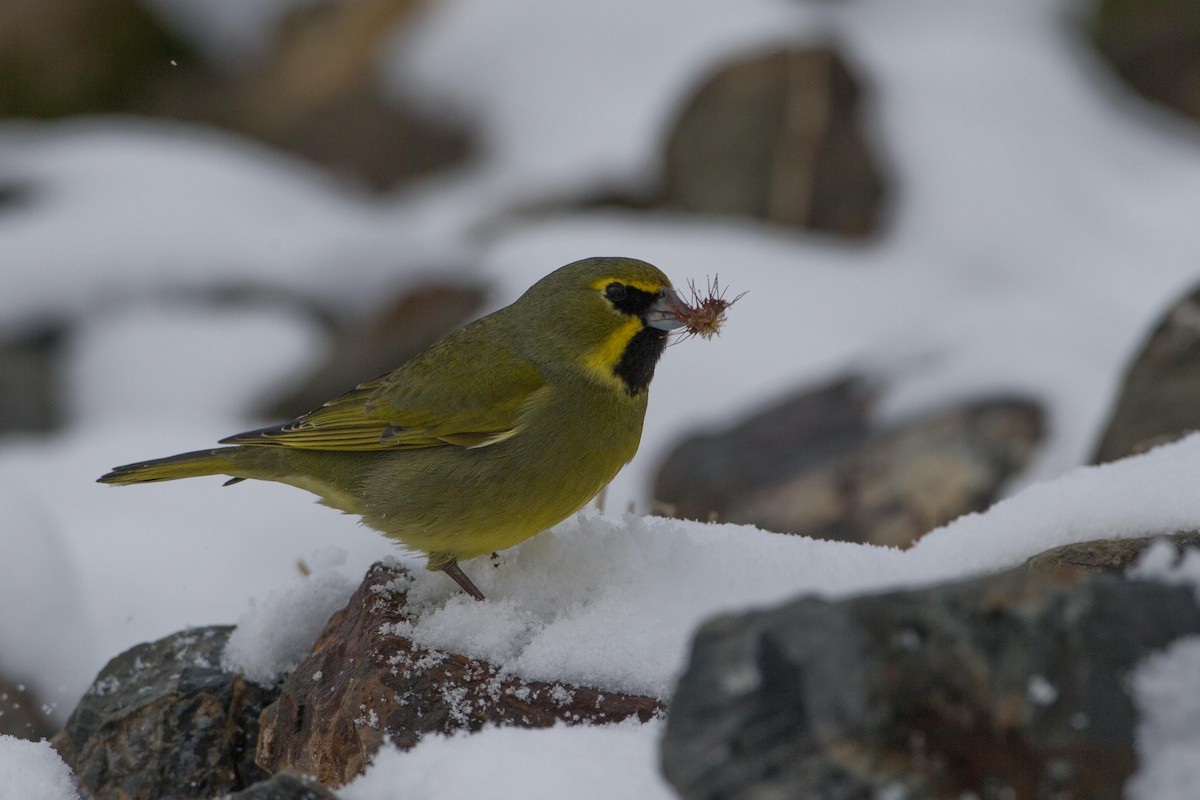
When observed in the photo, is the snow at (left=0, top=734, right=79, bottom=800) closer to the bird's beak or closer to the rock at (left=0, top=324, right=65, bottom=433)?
the bird's beak

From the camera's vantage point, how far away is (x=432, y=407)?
15.6 feet

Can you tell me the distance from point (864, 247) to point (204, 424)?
16.3ft

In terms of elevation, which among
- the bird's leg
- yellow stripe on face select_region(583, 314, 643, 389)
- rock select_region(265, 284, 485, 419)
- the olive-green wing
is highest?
rock select_region(265, 284, 485, 419)

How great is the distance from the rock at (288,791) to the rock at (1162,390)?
3.84 m

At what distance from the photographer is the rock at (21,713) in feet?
16.6

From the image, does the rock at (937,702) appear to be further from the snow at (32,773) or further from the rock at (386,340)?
the rock at (386,340)

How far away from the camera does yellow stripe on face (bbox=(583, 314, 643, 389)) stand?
461 centimetres

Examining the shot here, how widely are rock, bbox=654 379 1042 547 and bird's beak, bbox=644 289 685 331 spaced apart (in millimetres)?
2169

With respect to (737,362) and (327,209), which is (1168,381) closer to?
(737,362)

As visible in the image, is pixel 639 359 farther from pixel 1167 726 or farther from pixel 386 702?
pixel 1167 726

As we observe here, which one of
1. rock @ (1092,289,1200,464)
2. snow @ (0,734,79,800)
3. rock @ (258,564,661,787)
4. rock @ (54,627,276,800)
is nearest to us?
rock @ (258,564,661,787)

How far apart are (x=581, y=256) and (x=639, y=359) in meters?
5.43

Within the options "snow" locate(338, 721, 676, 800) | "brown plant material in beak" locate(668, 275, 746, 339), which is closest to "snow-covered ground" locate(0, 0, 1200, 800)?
"snow" locate(338, 721, 676, 800)

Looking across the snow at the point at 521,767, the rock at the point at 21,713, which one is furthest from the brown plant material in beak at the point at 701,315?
the rock at the point at 21,713
